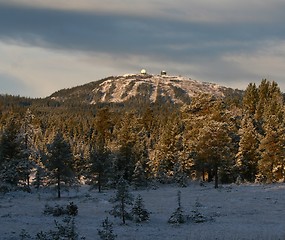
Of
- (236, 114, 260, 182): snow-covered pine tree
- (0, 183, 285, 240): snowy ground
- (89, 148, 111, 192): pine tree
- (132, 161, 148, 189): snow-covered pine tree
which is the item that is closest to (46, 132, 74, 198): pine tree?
(0, 183, 285, 240): snowy ground

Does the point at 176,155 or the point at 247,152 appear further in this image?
the point at 176,155

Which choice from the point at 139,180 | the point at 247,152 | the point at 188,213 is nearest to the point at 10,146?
the point at 139,180

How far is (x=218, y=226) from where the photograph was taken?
24.9 meters

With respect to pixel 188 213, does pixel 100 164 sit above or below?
above

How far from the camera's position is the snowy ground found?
22.6 meters

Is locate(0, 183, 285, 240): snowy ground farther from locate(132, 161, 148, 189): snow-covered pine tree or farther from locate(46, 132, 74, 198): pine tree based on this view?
locate(132, 161, 148, 189): snow-covered pine tree

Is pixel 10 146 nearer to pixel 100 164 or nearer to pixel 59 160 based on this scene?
pixel 59 160

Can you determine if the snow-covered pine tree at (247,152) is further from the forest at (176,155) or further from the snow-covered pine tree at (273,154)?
the snow-covered pine tree at (273,154)

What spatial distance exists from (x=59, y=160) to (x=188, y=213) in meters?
20.4

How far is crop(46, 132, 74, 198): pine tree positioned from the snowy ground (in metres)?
3.81

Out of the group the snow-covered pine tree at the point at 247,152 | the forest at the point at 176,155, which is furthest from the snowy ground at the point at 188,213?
the snow-covered pine tree at the point at 247,152

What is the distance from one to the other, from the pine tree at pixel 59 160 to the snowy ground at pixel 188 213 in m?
3.81

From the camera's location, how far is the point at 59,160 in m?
45.1

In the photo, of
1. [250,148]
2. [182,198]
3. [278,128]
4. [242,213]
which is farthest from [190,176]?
[242,213]
